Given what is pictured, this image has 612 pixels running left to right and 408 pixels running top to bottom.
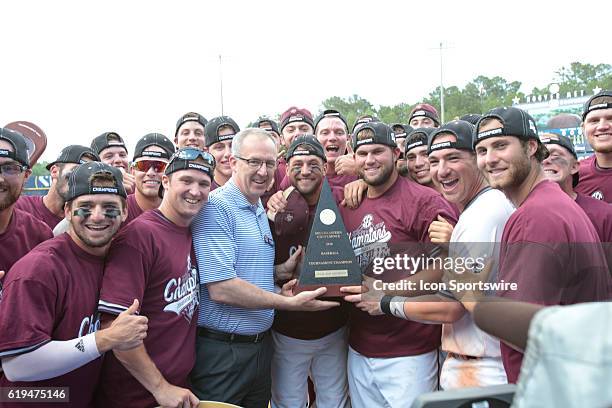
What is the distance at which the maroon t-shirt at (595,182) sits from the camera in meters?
5.38

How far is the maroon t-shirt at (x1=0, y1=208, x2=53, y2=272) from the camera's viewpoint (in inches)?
139

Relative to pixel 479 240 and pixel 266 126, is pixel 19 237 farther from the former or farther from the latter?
pixel 266 126

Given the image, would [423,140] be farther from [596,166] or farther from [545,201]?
[545,201]

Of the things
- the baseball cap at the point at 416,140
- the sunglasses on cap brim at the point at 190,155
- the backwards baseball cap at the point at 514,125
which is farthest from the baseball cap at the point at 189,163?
the baseball cap at the point at 416,140

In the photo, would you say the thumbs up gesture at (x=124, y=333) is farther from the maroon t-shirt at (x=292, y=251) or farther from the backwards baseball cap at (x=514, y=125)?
the backwards baseball cap at (x=514, y=125)

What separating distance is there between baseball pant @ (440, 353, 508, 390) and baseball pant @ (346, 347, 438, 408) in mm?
505

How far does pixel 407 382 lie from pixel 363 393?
1.58 feet

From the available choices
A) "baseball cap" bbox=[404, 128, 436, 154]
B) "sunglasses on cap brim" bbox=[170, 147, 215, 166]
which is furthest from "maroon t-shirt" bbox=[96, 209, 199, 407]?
"baseball cap" bbox=[404, 128, 436, 154]

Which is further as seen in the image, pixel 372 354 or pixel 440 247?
pixel 372 354

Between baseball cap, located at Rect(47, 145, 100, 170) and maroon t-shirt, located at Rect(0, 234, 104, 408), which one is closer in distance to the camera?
maroon t-shirt, located at Rect(0, 234, 104, 408)

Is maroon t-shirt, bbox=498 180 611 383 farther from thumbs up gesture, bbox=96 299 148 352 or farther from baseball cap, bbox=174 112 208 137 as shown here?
baseball cap, bbox=174 112 208 137

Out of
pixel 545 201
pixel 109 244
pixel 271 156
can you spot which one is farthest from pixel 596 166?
pixel 109 244

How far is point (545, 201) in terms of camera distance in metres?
2.77

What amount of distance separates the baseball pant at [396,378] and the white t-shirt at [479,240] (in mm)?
621
